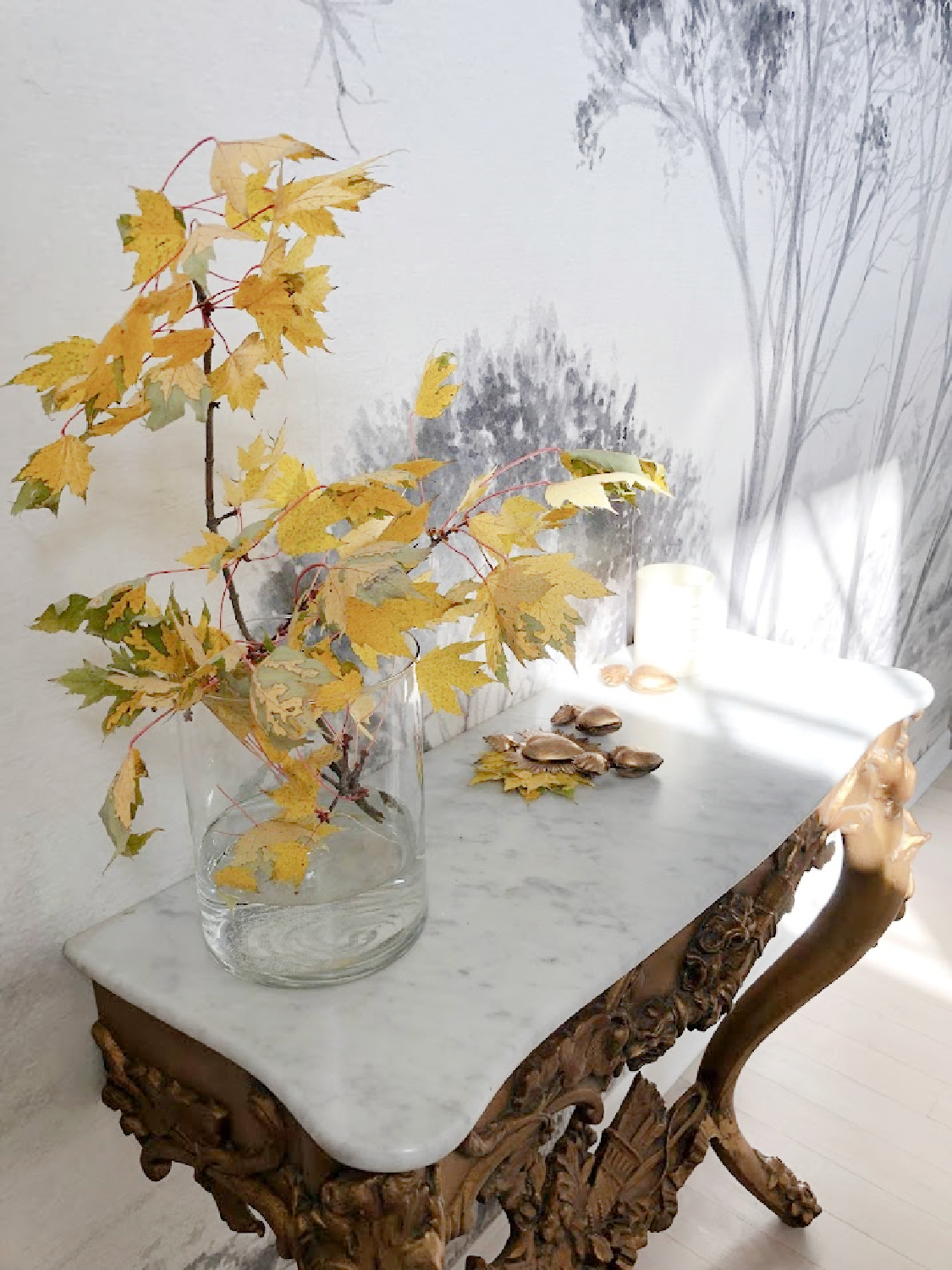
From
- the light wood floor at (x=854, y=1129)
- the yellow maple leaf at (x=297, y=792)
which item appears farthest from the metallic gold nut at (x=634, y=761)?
the light wood floor at (x=854, y=1129)

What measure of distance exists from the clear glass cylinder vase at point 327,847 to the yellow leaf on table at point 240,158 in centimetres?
32

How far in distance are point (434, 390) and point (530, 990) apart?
42 cm

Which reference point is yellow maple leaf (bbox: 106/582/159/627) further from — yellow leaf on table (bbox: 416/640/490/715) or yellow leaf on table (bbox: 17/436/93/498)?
yellow leaf on table (bbox: 416/640/490/715)

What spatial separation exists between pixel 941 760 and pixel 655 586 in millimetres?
1863

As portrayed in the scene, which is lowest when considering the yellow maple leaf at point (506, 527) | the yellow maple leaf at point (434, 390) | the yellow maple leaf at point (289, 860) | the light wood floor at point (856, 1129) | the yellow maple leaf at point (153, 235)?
the light wood floor at point (856, 1129)

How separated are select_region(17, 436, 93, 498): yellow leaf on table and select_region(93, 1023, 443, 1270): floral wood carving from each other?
43 cm

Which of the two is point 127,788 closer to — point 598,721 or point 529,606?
point 529,606

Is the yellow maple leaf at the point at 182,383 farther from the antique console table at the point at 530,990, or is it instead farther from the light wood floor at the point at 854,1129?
the light wood floor at the point at 854,1129

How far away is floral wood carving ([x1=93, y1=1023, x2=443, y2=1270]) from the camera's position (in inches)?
26.8

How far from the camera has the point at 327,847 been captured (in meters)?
0.78

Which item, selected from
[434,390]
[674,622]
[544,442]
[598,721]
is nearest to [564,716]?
[598,721]

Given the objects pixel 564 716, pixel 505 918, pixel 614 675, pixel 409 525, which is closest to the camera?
pixel 409 525

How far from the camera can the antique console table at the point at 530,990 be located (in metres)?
0.70

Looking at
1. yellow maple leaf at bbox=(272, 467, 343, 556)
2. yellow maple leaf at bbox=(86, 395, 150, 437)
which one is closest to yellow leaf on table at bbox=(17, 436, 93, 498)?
yellow maple leaf at bbox=(86, 395, 150, 437)
